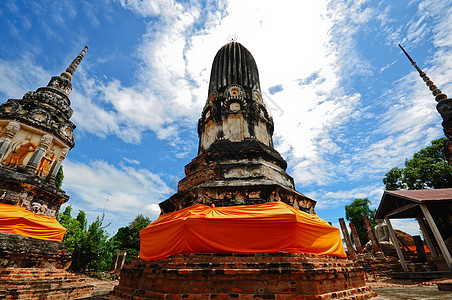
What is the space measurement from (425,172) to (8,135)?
31661mm

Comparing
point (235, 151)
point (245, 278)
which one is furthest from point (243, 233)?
point (235, 151)

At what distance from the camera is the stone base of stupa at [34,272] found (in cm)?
608

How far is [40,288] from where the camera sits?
643 centimetres

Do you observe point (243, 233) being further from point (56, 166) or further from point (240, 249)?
point (56, 166)

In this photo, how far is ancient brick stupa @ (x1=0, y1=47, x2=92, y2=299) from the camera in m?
6.65

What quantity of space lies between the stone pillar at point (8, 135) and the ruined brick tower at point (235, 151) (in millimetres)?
6732

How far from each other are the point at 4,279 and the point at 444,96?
95.6 feet

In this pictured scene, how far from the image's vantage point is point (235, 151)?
834 centimetres

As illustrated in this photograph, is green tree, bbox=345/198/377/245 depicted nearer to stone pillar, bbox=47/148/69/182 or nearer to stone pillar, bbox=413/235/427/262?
stone pillar, bbox=413/235/427/262

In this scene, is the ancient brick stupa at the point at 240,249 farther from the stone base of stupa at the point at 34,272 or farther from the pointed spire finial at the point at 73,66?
the pointed spire finial at the point at 73,66

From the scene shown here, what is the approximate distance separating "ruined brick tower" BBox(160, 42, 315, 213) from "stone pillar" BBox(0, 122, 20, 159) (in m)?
6.73

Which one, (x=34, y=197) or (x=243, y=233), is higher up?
(x=34, y=197)

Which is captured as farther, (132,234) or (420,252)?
(132,234)

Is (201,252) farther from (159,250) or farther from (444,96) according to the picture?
(444,96)
